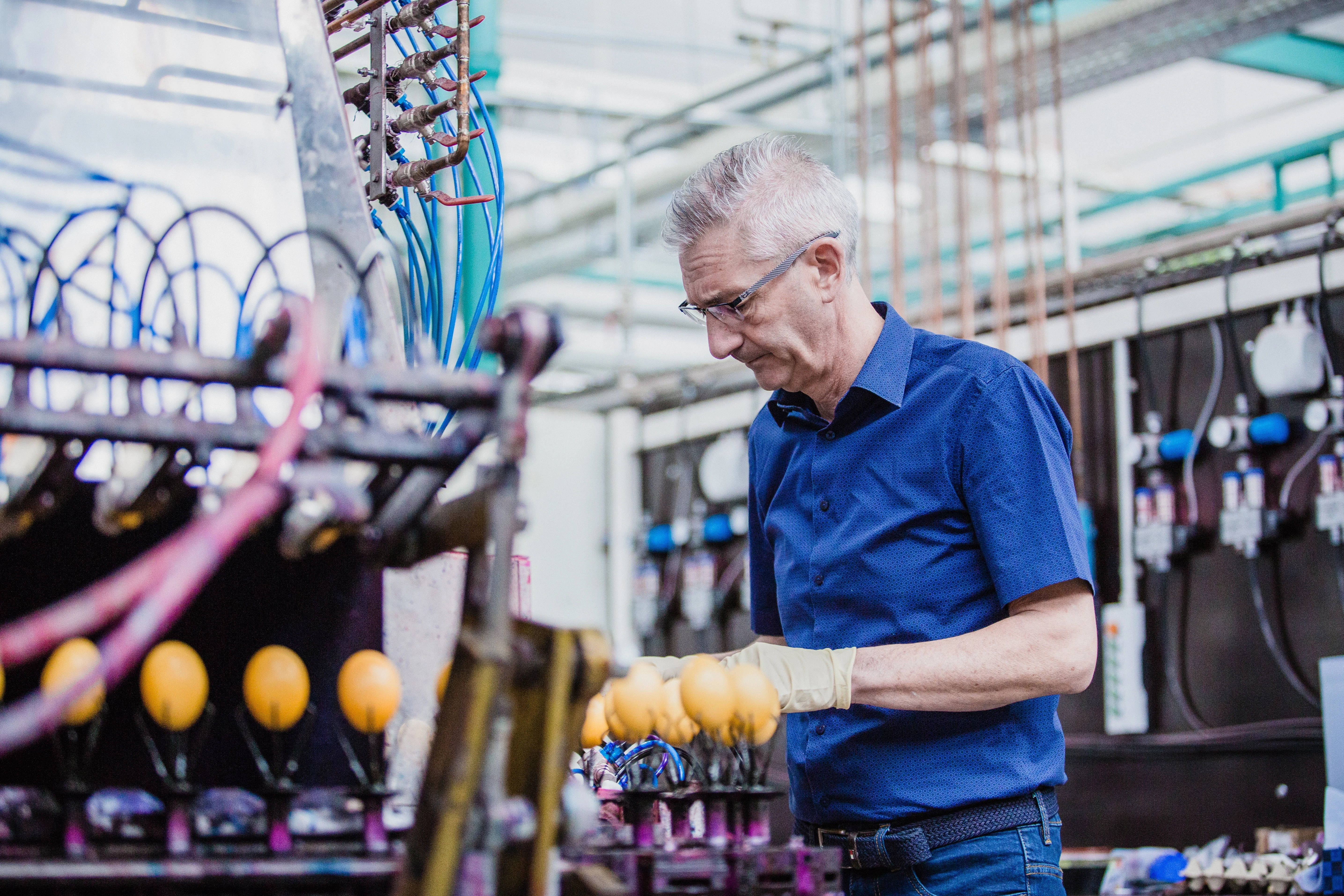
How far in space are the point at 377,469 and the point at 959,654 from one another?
706mm

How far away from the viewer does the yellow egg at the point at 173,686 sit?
0.90 m

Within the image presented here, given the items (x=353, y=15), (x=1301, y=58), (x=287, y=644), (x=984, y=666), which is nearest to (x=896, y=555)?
(x=984, y=666)

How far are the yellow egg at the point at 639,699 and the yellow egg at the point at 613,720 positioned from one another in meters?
0.01

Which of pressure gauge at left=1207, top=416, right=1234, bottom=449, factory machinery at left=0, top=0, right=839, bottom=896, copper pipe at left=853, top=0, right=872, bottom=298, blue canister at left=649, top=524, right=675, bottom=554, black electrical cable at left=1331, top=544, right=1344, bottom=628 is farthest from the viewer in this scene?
blue canister at left=649, top=524, right=675, bottom=554

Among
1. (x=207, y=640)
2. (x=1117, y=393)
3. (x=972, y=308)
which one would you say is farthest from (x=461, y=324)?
(x=207, y=640)

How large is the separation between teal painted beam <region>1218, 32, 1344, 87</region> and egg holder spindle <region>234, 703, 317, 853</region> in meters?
5.01

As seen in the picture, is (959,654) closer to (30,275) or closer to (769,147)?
(769,147)

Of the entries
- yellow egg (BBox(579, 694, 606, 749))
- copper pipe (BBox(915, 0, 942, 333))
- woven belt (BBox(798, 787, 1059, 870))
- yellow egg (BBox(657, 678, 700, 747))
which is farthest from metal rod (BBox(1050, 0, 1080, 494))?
yellow egg (BBox(657, 678, 700, 747))

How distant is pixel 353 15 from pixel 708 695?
111 cm

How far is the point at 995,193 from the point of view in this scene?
3670 mm

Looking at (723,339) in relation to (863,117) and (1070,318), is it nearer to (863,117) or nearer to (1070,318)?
(1070,318)

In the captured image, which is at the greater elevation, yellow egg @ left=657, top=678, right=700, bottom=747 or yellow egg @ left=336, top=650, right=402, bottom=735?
yellow egg @ left=336, top=650, right=402, bottom=735

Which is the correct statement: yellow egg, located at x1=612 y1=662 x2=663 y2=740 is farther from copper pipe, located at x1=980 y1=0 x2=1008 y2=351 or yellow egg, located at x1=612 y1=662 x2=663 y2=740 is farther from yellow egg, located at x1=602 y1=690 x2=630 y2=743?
copper pipe, located at x1=980 y1=0 x2=1008 y2=351

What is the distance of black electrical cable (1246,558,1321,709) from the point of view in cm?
288
